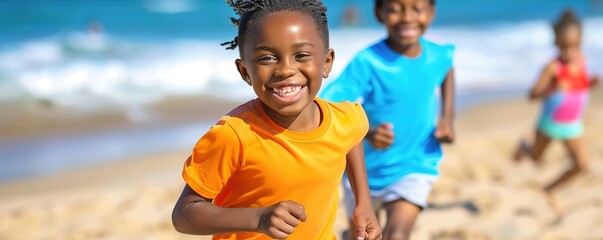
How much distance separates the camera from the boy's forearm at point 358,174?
2871 millimetres

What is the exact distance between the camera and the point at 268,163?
257cm

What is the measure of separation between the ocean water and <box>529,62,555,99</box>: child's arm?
3611mm

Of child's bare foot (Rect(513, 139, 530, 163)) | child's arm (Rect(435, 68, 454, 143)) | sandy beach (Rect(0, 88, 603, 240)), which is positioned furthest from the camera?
child's bare foot (Rect(513, 139, 530, 163))

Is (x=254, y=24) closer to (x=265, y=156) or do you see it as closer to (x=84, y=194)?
(x=265, y=156)

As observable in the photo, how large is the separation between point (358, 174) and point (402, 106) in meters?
1.11

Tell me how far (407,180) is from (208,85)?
8.52 m

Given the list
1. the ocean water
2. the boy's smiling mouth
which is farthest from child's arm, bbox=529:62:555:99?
the boy's smiling mouth

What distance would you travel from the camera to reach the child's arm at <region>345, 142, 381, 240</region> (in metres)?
2.76

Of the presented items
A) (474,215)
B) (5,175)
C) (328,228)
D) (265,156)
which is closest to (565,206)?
(474,215)

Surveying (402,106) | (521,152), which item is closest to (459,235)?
(402,106)

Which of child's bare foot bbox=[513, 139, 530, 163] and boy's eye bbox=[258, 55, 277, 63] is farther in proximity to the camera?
child's bare foot bbox=[513, 139, 530, 163]

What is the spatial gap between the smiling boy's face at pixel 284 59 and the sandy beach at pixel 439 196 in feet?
9.67

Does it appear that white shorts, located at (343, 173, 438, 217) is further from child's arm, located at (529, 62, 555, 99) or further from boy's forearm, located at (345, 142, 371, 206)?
child's arm, located at (529, 62, 555, 99)

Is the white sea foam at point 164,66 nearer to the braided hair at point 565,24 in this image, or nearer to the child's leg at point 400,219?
the braided hair at point 565,24
